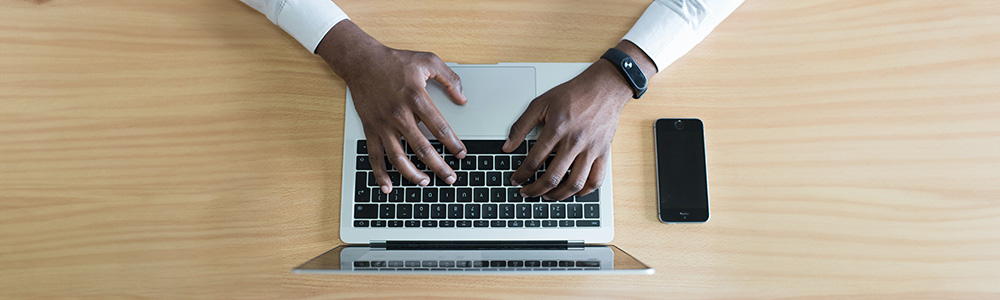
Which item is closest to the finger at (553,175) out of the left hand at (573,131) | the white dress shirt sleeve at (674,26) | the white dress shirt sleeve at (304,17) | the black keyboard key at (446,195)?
the left hand at (573,131)

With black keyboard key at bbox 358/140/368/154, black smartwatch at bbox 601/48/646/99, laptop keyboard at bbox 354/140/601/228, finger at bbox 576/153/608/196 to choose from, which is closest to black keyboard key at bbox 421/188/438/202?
laptop keyboard at bbox 354/140/601/228

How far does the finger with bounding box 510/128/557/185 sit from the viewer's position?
72 cm

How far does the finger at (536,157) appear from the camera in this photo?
0.72 meters

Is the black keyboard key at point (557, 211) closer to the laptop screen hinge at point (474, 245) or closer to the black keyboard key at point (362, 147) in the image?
the laptop screen hinge at point (474, 245)

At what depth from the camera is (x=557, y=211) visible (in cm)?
74

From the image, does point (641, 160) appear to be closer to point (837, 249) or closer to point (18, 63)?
point (837, 249)

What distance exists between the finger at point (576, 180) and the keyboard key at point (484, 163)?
0.10m

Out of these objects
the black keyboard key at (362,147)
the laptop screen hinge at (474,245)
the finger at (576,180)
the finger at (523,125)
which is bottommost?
the laptop screen hinge at (474,245)

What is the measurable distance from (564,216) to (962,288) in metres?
0.60

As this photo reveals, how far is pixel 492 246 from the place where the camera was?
2.37 ft

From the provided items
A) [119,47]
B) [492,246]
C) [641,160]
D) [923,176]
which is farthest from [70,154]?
[923,176]

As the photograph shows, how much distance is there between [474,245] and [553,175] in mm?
155

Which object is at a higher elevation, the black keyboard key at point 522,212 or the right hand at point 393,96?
the right hand at point 393,96

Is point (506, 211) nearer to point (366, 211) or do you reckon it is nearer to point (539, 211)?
point (539, 211)
